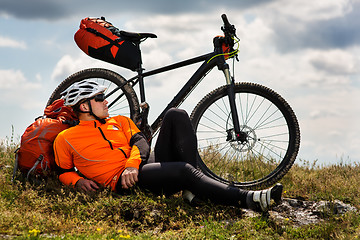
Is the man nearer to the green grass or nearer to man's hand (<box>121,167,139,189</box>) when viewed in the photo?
man's hand (<box>121,167,139,189</box>)

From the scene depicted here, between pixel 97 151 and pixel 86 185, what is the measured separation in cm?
44

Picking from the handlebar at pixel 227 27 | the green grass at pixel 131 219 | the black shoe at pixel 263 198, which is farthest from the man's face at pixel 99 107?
the handlebar at pixel 227 27

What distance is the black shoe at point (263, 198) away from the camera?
5051mm

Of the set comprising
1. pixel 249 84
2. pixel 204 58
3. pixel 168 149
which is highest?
pixel 204 58

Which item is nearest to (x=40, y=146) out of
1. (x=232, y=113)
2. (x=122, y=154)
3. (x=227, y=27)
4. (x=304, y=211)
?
(x=122, y=154)

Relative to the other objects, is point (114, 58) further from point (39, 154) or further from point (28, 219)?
point (28, 219)

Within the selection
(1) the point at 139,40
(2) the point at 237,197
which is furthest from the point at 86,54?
(2) the point at 237,197

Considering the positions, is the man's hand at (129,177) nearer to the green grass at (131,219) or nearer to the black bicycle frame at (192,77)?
the green grass at (131,219)

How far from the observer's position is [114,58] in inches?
283

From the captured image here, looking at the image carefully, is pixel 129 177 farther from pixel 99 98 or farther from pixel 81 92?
pixel 81 92

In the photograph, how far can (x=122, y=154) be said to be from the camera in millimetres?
5605

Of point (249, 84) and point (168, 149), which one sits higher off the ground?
point (249, 84)

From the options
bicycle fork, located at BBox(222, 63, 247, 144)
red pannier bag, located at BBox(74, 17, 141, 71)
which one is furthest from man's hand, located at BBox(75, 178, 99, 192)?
red pannier bag, located at BBox(74, 17, 141, 71)

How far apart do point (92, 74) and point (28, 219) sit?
309 centimetres
